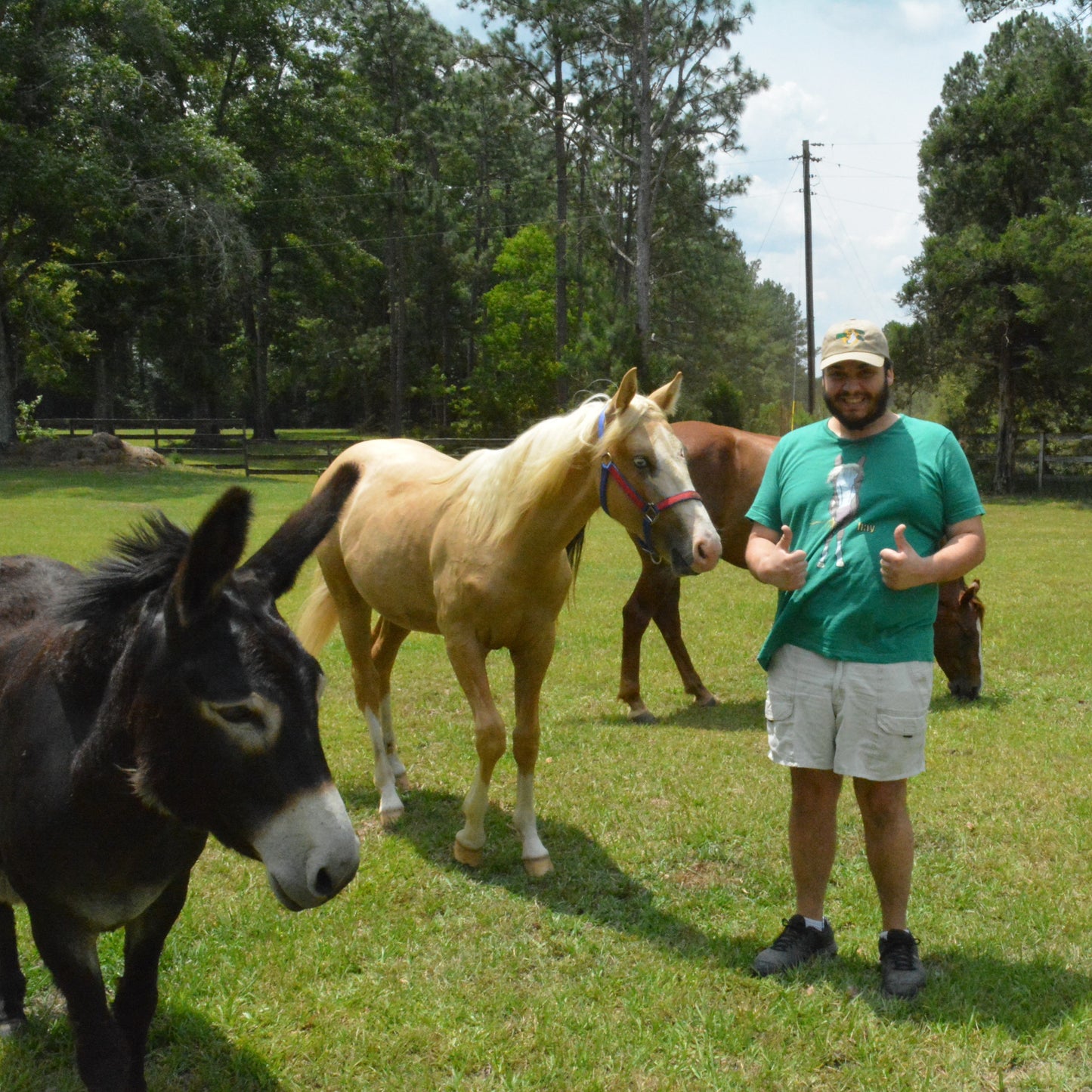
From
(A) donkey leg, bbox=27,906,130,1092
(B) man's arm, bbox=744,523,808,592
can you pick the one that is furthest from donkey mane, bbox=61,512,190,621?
(B) man's arm, bbox=744,523,808,592

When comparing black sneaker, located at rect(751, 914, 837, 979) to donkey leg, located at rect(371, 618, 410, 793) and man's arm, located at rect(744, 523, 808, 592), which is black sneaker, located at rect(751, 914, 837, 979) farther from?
donkey leg, located at rect(371, 618, 410, 793)

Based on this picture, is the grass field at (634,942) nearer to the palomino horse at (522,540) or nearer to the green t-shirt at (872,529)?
the palomino horse at (522,540)

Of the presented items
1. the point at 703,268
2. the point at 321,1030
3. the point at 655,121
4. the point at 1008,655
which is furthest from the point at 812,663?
the point at 703,268

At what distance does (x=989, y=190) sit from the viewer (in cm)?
2695

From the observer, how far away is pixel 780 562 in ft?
10.6

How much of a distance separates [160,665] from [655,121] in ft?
108

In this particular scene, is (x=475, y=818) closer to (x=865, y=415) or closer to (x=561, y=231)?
(x=865, y=415)

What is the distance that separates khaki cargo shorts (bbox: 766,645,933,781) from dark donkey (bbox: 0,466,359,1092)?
173cm

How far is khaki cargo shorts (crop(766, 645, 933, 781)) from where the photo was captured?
10.6ft

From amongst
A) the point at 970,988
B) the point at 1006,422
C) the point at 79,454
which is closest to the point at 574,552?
the point at 970,988

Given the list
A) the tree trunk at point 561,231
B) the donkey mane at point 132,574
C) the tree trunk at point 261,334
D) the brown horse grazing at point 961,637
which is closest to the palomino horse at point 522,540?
the donkey mane at point 132,574

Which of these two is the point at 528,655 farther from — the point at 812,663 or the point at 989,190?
the point at 989,190

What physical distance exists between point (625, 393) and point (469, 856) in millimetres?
2195

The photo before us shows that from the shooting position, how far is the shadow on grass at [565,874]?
376 centimetres
